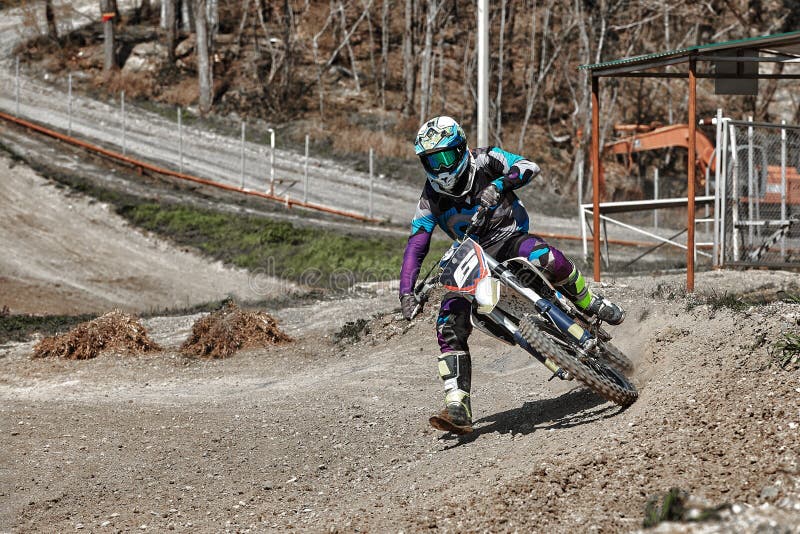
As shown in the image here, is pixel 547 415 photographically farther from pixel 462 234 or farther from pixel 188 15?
pixel 188 15

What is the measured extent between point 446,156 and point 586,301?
1.76 metres

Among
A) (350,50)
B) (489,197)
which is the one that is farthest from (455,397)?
(350,50)

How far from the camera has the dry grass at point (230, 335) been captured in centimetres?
1439

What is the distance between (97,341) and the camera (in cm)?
1447

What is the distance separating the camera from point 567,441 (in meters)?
7.42

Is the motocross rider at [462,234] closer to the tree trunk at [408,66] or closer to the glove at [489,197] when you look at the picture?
the glove at [489,197]

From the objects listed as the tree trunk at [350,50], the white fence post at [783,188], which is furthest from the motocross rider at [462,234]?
the tree trunk at [350,50]

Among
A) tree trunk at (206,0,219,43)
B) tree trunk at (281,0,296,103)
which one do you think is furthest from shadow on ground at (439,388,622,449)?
tree trunk at (206,0,219,43)

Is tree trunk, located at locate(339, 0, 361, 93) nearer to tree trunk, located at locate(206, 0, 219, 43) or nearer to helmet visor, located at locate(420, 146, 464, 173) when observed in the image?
tree trunk, located at locate(206, 0, 219, 43)

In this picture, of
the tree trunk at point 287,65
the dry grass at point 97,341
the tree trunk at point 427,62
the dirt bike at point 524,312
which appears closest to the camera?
the dirt bike at point 524,312

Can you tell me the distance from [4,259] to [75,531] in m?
17.2

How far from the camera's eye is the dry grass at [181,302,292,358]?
14.4 meters

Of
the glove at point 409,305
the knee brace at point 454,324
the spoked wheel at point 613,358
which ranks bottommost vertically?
the spoked wheel at point 613,358

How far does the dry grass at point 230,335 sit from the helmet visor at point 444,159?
288 inches
